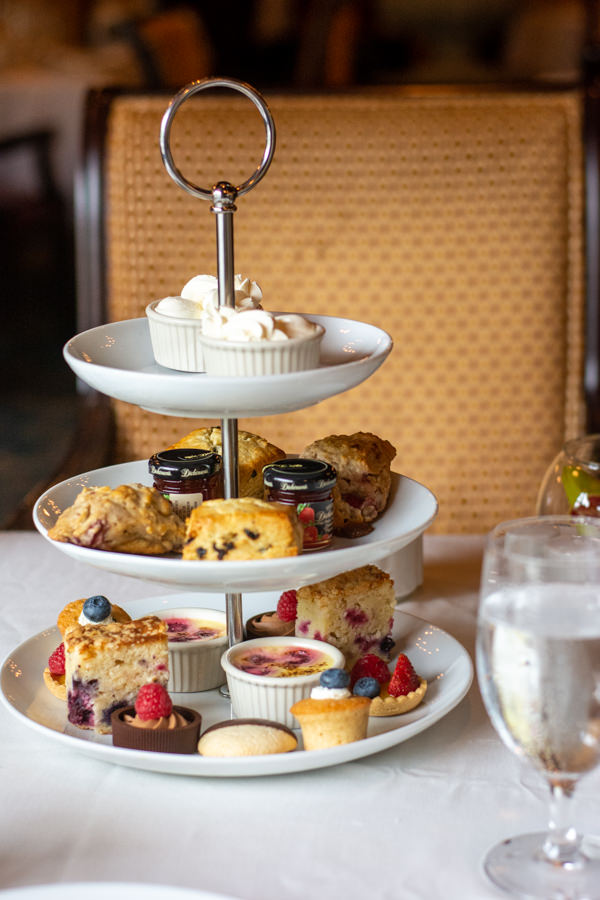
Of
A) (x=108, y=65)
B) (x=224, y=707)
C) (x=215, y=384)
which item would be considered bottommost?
(x=224, y=707)

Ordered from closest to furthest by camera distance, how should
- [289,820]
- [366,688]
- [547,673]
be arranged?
[547,673] → [289,820] → [366,688]

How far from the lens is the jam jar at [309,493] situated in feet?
2.58

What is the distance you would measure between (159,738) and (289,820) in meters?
0.11

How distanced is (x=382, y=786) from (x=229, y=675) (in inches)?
5.5

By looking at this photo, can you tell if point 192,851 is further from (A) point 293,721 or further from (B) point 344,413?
(B) point 344,413

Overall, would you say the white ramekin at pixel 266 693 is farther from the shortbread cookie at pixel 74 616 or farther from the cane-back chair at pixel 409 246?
the cane-back chair at pixel 409 246

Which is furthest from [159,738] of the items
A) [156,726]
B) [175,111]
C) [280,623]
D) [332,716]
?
[175,111]

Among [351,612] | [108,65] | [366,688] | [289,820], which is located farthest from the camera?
[108,65]

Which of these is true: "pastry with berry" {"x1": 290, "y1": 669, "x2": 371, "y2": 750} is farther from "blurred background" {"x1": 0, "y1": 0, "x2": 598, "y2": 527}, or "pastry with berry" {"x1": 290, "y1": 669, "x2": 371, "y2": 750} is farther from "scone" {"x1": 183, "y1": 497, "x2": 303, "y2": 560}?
"blurred background" {"x1": 0, "y1": 0, "x2": 598, "y2": 527}

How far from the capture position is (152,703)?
73 centimetres

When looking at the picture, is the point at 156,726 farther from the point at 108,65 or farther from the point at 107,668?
the point at 108,65

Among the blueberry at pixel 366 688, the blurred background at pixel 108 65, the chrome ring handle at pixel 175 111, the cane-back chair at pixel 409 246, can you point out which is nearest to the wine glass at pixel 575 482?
the blueberry at pixel 366 688

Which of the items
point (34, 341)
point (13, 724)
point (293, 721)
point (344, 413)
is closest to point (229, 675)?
point (293, 721)

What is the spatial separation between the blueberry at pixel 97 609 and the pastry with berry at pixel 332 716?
6.9 inches
